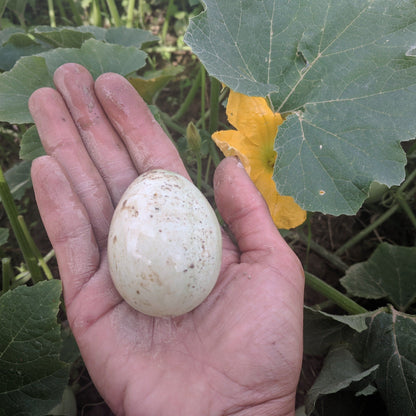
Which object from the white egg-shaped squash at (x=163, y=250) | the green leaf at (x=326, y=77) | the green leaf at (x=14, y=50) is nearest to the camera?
the white egg-shaped squash at (x=163, y=250)

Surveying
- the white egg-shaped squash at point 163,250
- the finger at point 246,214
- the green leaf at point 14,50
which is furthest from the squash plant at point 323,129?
the green leaf at point 14,50

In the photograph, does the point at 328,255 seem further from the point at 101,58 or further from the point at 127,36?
the point at 127,36

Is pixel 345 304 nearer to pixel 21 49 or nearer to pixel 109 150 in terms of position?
pixel 109 150

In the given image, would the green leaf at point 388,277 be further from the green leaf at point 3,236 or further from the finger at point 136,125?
the green leaf at point 3,236

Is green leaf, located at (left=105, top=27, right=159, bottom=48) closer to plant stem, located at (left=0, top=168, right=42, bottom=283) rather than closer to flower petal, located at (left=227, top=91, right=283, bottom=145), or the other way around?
flower petal, located at (left=227, top=91, right=283, bottom=145)

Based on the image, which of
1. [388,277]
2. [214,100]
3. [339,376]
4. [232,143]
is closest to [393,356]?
[339,376]

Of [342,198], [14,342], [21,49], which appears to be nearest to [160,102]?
[21,49]

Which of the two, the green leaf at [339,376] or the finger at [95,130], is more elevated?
the finger at [95,130]
